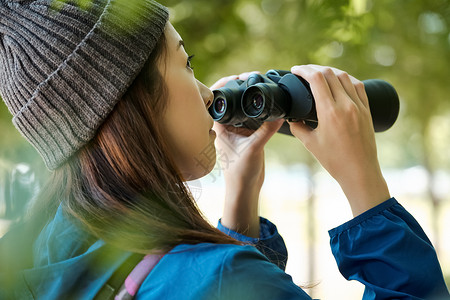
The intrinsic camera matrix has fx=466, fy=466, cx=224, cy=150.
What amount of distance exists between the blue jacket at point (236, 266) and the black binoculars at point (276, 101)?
0.30m

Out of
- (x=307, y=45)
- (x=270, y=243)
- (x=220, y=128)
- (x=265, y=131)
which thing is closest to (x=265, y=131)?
(x=265, y=131)

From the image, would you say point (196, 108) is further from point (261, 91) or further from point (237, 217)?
point (237, 217)

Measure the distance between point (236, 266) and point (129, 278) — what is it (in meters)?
0.16

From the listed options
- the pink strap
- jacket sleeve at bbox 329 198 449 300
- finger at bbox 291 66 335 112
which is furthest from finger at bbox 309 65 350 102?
the pink strap

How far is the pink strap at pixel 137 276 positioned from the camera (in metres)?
0.65

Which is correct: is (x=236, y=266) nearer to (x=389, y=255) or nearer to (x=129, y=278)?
(x=129, y=278)

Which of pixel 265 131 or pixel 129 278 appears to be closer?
pixel 129 278

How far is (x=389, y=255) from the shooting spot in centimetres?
75

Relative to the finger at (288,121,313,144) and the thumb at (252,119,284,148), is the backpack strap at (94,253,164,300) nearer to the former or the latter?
the finger at (288,121,313,144)

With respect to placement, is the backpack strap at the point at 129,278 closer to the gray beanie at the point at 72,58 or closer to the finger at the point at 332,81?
the gray beanie at the point at 72,58

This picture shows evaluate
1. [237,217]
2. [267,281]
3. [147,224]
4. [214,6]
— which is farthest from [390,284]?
[214,6]

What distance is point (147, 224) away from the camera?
706mm

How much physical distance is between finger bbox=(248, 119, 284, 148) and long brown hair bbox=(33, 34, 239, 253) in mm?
401

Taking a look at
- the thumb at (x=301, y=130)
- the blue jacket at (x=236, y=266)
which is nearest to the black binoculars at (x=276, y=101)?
the thumb at (x=301, y=130)
